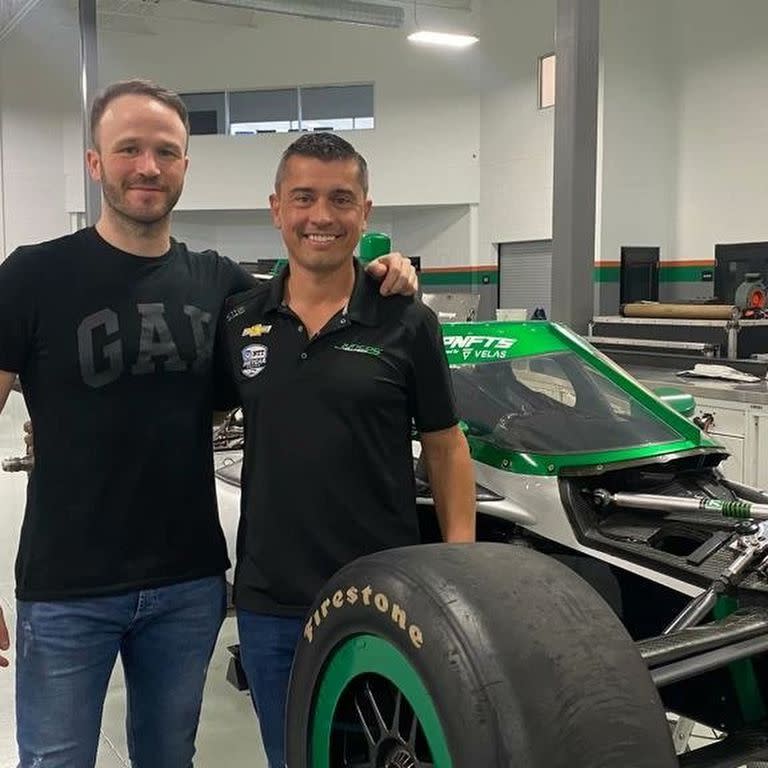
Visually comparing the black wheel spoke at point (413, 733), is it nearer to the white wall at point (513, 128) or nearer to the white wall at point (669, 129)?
the white wall at point (669, 129)

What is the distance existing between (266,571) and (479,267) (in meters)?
14.8

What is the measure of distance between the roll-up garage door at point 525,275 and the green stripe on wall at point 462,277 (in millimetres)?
191

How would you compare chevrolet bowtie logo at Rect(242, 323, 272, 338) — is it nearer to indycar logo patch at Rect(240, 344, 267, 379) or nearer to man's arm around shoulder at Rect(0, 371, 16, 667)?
indycar logo patch at Rect(240, 344, 267, 379)

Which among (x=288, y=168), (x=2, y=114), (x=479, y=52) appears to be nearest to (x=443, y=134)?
(x=479, y=52)

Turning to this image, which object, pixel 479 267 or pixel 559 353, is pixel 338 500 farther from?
pixel 479 267

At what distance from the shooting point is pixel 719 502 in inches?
94.3

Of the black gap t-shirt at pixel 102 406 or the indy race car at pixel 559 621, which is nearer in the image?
the indy race car at pixel 559 621

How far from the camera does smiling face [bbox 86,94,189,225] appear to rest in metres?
1.88

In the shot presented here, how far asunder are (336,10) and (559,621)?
46.7 ft

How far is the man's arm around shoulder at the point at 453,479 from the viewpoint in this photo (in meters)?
1.99

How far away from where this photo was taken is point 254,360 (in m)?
1.91

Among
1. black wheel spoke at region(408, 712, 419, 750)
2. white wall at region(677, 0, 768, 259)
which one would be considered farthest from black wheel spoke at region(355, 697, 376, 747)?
white wall at region(677, 0, 768, 259)

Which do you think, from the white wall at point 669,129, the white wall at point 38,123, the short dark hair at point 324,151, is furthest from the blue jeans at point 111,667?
Result: the white wall at point 38,123

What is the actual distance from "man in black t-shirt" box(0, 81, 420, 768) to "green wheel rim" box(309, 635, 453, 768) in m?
0.51
